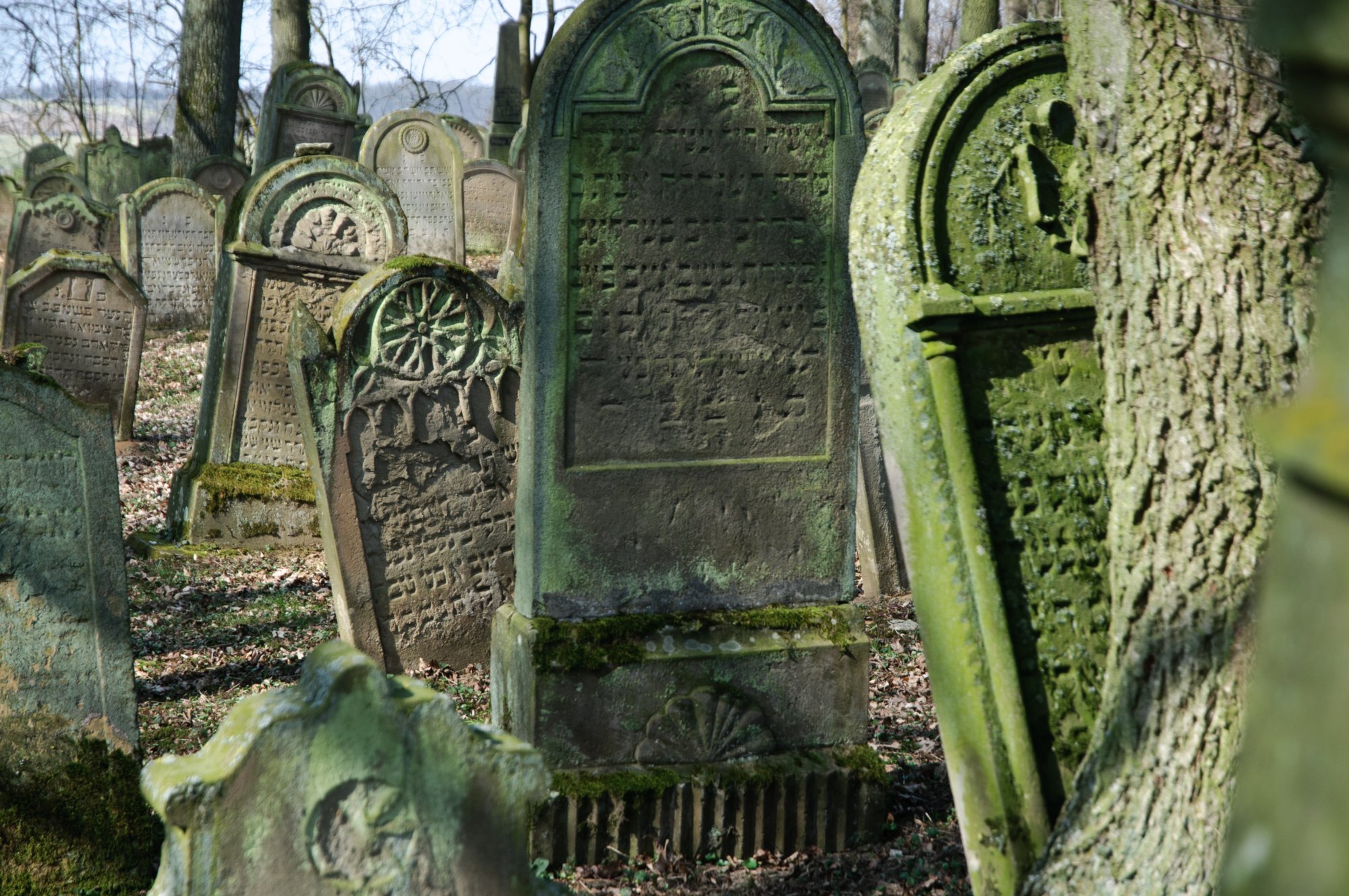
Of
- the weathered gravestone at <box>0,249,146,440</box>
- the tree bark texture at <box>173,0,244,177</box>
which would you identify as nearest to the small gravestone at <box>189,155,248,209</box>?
the tree bark texture at <box>173,0,244,177</box>

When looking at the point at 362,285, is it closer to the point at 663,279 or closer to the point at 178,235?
the point at 663,279

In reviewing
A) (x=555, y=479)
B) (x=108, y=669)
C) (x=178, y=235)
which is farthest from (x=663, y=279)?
(x=178, y=235)

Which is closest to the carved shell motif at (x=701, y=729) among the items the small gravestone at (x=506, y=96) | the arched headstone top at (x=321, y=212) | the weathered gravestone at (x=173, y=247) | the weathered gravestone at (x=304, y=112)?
the arched headstone top at (x=321, y=212)

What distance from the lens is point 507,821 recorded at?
225 centimetres

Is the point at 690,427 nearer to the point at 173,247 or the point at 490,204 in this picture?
the point at 173,247

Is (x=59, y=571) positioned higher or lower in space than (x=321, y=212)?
lower

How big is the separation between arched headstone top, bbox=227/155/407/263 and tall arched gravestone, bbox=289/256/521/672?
3124mm

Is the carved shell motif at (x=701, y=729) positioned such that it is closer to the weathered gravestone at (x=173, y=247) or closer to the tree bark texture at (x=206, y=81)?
the weathered gravestone at (x=173, y=247)

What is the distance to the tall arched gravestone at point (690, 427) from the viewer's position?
412 centimetres

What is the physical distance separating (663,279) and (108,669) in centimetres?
237

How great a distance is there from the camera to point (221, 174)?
60.8 feet


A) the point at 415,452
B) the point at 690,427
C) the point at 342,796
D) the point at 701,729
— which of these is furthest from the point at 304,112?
the point at 342,796

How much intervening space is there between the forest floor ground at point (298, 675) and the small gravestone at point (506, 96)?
13.3 m

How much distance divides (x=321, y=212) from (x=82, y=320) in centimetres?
435
